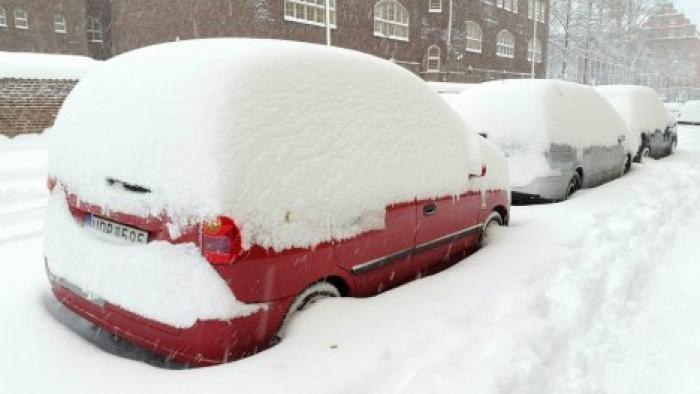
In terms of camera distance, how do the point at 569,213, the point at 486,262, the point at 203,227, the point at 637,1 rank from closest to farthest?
the point at 203,227, the point at 486,262, the point at 569,213, the point at 637,1

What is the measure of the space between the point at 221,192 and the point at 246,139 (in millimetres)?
313

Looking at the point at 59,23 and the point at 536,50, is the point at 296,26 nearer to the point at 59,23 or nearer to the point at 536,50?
the point at 59,23

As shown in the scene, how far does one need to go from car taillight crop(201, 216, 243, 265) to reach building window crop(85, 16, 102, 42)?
129ft

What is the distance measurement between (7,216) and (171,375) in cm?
556

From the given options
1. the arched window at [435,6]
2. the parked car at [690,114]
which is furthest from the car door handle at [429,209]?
the arched window at [435,6]

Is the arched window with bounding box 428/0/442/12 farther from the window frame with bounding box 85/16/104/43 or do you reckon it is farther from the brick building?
the brick building

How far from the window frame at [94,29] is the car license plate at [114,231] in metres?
38.8

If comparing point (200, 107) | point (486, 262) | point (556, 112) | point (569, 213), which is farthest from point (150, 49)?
point (556, 112)

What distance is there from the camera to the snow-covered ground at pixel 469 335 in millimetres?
2764

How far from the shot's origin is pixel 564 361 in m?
3.23

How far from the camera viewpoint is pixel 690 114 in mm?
23766

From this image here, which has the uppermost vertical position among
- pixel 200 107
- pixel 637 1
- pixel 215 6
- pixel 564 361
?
pixel 637 1

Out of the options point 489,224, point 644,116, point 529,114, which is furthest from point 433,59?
point 489,224

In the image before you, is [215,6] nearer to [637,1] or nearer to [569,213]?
[569,213]
